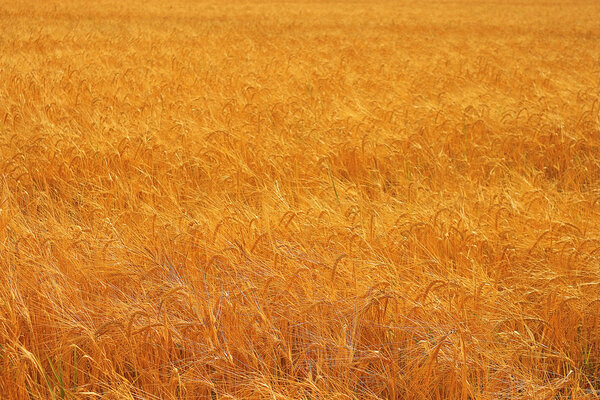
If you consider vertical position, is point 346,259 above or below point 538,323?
above

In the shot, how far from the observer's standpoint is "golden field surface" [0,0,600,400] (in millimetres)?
1575

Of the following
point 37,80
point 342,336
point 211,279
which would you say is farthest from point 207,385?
point 37,80

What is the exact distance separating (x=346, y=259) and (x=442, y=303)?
43cm

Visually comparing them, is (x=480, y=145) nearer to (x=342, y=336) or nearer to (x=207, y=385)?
(x=342, y=336)

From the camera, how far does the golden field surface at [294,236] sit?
1.58 metres

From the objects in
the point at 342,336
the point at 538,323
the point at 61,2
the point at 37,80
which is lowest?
the point at 538,323

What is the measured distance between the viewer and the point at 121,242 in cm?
219

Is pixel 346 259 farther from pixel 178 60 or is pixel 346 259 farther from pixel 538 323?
pixel 178 60

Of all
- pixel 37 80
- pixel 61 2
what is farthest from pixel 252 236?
pixel 61 2

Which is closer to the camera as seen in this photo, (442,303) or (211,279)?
(442,303)

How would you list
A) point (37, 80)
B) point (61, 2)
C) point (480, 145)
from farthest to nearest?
point (61, 2) < point (37, 80) < point (480, 145)

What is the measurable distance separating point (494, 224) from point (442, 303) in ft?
2.60

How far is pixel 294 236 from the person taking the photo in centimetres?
229

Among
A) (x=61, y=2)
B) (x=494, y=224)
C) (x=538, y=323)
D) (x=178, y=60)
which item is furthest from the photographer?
(x=61, y=2)
